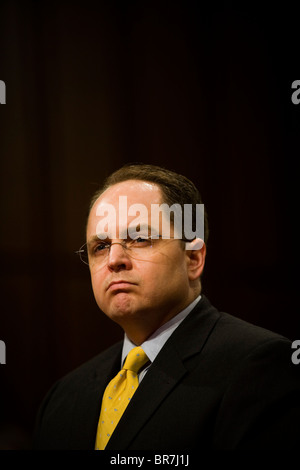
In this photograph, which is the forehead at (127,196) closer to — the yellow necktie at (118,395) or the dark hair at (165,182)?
the dark hair at (165,182)

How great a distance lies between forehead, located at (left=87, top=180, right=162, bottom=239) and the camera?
1442mm

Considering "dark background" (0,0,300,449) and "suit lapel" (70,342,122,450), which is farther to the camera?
"dark background" (0,0,300,449)

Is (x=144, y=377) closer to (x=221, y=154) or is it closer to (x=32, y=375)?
(x=32, y=375)

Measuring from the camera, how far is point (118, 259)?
1.38 metres

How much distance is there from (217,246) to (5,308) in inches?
45.5

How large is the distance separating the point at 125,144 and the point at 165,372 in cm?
158

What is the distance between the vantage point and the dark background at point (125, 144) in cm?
236

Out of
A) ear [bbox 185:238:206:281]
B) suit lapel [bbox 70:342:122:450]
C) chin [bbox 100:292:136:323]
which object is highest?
ear [bbox 185:238:206:281]

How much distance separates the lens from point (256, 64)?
2.41 meters

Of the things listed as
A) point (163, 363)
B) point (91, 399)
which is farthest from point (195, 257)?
point (91, 399)

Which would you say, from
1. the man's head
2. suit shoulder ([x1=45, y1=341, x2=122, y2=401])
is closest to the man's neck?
the man's head

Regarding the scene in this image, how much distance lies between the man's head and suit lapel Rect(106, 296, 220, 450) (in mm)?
74

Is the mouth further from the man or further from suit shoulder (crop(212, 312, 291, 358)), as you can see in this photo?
suit shoulder (crop(212, 312, 291, 358))
